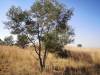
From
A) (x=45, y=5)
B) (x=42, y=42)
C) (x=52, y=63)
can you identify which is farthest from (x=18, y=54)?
(x=45, y=5)

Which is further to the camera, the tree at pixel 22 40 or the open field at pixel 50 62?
the open field at pixel 50 62

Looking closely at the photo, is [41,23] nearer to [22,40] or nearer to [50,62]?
[22,40]

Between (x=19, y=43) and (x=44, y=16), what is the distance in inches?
137

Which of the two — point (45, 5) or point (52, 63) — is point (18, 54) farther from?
point (45, 5)

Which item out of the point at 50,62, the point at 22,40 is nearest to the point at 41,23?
the point at 22,40

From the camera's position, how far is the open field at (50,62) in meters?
20.0

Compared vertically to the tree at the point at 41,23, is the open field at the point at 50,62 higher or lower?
lower

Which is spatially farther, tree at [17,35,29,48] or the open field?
the open field

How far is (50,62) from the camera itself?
25922mm

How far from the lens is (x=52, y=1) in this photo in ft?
66.8

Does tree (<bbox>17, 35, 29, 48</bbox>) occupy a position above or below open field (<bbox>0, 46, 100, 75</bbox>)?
above

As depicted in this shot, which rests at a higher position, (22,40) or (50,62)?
(22,40)

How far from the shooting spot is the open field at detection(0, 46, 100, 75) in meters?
20.0

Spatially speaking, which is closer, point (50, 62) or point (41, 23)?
point (41, 23)
